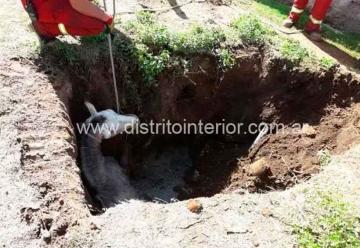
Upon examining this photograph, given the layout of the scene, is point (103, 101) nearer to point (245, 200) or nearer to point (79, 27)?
point (79, 27)

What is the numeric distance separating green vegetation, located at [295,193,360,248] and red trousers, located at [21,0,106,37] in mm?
2880

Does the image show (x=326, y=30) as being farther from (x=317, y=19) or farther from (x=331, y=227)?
(x=331, y=227)

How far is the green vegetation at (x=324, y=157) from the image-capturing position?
504 cm

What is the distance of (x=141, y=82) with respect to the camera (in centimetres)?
564

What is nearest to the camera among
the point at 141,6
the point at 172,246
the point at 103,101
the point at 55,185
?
the point at 172,246

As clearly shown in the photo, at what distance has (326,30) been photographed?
7117 millimetres

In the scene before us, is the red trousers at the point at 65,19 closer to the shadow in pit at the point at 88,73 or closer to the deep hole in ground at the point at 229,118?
the shadow in pit at the point at 88,73

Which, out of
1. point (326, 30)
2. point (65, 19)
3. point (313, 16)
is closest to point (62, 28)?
point (65, 19)

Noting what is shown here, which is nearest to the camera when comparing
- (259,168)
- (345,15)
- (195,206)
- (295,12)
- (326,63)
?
(195,206)

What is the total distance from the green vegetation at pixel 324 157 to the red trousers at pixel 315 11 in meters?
2.25

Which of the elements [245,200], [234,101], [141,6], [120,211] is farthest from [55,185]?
[141,6]

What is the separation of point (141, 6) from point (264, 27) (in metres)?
1.72

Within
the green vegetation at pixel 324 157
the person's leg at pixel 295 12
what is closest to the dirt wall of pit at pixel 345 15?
the person's leg at pixel 295 12

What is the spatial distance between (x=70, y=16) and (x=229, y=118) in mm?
2429
